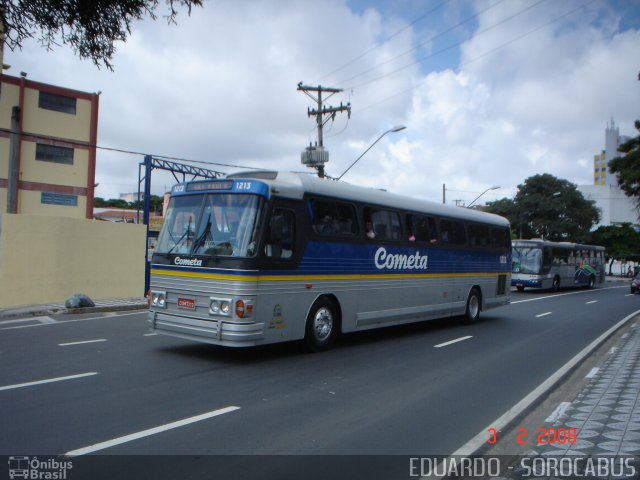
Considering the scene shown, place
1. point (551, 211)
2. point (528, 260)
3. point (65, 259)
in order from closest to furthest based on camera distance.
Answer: point (65, 259), point (528, 260), point (551, 211)

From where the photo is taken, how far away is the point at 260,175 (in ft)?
32.1

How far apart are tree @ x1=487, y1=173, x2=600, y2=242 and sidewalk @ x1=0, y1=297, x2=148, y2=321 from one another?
43556mm

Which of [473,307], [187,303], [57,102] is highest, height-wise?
[57,102]

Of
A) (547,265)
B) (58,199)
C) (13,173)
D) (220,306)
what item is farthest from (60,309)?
(547,265)

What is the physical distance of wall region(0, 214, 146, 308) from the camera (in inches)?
656

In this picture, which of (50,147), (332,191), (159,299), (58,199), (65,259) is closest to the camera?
(159,299)

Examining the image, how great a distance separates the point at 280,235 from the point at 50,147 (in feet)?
100

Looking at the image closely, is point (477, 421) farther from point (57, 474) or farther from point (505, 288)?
point (505, 288)

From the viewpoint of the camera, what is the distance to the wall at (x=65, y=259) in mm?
16672

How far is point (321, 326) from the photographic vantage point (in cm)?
1015

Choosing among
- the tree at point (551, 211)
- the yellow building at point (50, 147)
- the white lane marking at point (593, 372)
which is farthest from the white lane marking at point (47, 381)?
the tree at point (551, 211)

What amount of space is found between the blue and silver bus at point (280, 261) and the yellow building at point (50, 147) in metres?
26.8

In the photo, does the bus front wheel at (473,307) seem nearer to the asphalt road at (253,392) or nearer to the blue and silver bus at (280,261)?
the asphalt road at (253,392)

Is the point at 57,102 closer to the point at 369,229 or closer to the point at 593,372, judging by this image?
the point at 369,229
